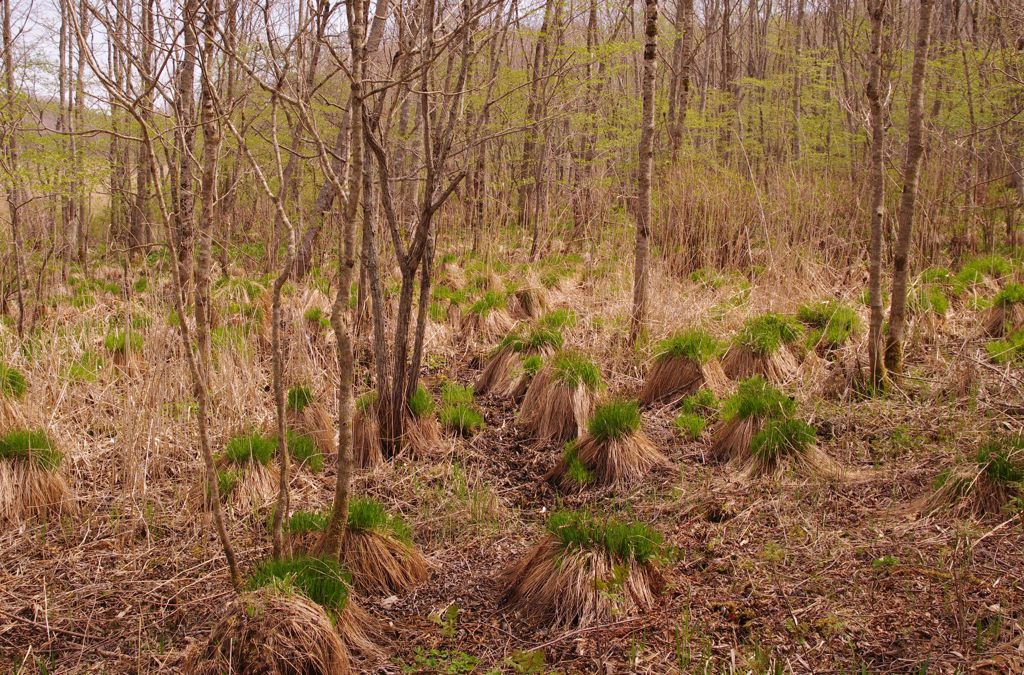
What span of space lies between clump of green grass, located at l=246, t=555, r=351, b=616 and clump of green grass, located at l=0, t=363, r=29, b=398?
2524mm

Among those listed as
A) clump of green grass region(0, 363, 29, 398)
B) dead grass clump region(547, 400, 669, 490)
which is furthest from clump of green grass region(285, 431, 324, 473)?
clump of green grass region(0, 363, 29, 398)

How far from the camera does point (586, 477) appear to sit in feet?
13.2

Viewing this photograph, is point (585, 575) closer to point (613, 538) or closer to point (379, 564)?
point (613, 538)

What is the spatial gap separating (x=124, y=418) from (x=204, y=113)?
6.09 feet

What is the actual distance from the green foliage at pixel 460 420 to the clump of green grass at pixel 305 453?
868 mm

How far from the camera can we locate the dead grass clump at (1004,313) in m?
5.15

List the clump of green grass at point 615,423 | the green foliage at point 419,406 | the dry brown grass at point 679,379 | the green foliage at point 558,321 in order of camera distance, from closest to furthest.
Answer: the clump of green grass at point 615,423, the green foliage at point 419,406, the dry brown grass at point 679,379, the green foliage at point 558,321

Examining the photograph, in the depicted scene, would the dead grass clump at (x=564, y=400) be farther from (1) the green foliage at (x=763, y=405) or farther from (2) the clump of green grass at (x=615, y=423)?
(1) the green foliage at (x=763, y=405)

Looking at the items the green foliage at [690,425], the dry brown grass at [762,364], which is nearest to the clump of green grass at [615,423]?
the green foliage at [690,425]

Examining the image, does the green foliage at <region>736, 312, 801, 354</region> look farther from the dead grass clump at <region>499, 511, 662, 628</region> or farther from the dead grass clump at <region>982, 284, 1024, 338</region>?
the dead grass clump at <region>499, 511, 662, 628</region>

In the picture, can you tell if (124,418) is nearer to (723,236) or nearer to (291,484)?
(291,484)

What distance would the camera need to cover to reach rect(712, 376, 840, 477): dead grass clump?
3.63 metres

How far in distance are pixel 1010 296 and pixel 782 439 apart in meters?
2.85

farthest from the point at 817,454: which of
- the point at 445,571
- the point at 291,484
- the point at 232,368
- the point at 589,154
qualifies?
the point at 589,154
